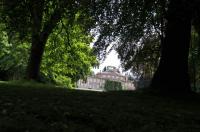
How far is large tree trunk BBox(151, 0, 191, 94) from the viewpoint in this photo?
17141 mm

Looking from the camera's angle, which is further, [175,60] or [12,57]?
[12,57]

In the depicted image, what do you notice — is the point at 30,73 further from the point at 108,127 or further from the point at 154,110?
the point at 108,127

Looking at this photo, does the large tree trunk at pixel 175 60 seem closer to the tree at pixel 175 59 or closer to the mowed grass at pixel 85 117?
the tree at pixel 175 59

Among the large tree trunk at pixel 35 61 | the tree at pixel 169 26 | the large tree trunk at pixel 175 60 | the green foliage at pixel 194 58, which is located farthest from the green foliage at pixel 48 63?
the large tree trunk at pixel 175 60

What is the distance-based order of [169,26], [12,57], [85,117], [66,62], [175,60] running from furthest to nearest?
1. [12,57]
2. [66,62]
3. [169,26]
4. [175,60]
5. [85,117]

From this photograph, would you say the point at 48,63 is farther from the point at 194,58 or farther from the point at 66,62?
the point at 194,58

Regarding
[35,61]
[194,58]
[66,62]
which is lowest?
[35,61]

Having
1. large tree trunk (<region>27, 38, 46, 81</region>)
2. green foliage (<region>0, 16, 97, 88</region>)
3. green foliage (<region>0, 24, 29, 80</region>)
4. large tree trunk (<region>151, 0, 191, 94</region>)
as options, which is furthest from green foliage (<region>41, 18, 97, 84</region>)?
large tree trunk (<region>151, 0, 191, 94</region>)

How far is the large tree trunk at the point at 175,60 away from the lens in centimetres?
1714

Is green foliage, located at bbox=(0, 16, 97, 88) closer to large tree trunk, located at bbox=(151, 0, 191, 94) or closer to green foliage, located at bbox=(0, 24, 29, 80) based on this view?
green foliage, located at bbox=(0, 24, 29, 80)

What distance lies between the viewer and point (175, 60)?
17.3 meters

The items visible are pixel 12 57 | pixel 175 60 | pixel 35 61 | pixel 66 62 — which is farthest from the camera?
pixel 12 57

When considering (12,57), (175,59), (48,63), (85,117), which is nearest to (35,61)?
(175,59)

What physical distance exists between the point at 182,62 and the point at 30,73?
11.5m
